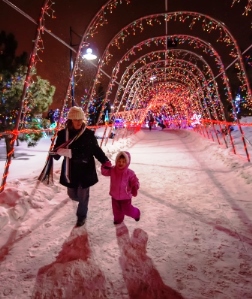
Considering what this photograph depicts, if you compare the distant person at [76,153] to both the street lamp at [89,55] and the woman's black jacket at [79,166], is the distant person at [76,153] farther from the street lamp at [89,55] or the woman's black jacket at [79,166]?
the street lamp at [89,55]

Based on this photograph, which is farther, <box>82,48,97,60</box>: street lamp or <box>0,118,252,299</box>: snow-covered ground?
<box>82,48,97,60</box>: street lamp

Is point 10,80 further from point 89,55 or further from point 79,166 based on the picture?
point 79,166

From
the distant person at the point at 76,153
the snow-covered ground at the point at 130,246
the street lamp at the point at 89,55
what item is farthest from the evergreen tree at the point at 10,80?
the distant person at the point at 76,153

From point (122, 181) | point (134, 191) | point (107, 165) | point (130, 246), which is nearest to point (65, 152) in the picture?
point (107, 165)

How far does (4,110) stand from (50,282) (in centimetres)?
1222

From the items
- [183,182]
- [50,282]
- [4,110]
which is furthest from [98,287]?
[4,110]

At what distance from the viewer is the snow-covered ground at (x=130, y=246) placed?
2.50 meters

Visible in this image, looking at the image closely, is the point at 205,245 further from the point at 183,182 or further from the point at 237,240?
the point at 183,182

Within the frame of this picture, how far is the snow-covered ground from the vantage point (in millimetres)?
2500

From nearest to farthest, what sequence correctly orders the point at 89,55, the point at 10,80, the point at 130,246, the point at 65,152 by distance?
the point at 130,246 < the point at 65,152 < the point at 89,55 < the point at 10,80

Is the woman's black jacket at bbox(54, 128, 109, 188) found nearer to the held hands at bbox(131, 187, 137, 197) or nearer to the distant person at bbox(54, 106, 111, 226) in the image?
the distant person at bbox(54, 106, 111, 226)

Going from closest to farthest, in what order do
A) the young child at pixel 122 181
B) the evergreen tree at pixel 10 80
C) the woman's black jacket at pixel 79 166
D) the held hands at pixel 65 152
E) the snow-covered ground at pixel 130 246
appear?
the snow-covered ground at pixel 130 246 < the held hands at pixel 65 152 < the woman's black jacket at pixel 79 166 < the young child at pixel 122 181 < the evergreen tree at pixel 10 80

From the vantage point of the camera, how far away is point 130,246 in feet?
10.7

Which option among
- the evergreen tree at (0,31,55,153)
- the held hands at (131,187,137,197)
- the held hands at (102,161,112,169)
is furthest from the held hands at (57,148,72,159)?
the evergreen tree at (0,31,55,153)
